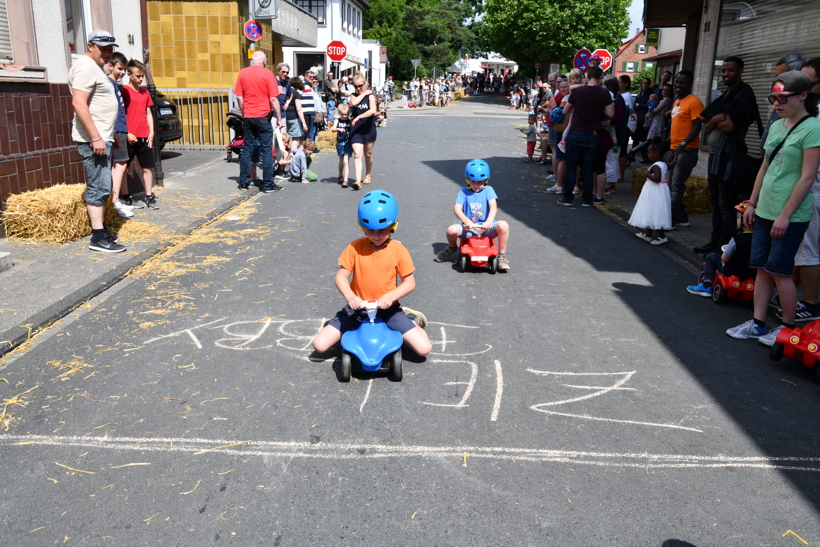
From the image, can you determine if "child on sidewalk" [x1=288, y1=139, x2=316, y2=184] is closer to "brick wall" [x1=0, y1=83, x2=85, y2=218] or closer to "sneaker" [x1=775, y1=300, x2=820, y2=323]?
"brick wall" [x1=0, y1=83, x2=85, y2=218]

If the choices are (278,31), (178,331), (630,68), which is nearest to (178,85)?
(278,31)

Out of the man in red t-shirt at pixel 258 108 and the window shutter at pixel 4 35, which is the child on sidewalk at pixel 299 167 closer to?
the man in red t-shirt at pixel 258 108

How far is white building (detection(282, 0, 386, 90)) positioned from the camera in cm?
4616

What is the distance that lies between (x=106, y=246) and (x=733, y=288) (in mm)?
6302

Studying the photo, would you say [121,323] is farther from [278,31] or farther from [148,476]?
[278,31]

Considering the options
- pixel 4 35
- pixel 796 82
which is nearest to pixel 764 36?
pixel 796 82

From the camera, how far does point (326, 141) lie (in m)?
20.5

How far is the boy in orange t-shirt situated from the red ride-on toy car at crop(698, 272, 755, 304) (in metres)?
3.14

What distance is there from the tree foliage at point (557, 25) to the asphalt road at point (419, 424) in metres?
50.5

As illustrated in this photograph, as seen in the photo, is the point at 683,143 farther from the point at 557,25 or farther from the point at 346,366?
the point at 557,25

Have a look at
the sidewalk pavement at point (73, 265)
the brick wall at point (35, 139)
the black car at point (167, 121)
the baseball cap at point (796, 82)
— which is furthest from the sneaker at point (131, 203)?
the baseball cap at point (796, 82)

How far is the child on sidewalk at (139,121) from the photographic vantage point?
9555mm

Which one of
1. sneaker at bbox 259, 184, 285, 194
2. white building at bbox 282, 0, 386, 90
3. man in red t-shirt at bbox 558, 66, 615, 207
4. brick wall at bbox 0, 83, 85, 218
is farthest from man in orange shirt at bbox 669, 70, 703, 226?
white building at bbox 282, 0, 386, 90

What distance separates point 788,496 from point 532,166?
13.4 m
